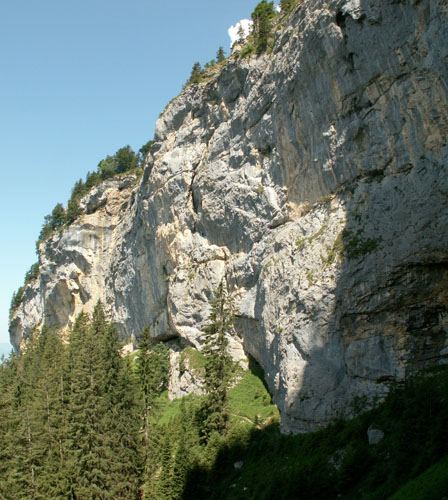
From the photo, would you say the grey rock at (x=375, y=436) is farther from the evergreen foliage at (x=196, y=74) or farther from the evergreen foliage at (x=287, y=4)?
the evergreen foliage at (x=196, y=74)

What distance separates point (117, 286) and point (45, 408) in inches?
1363

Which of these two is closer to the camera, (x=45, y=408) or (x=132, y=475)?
(x=132, y=475)

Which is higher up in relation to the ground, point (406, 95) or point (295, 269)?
point (406, 95)

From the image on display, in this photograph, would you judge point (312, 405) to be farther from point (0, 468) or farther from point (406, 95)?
point (0, 468)

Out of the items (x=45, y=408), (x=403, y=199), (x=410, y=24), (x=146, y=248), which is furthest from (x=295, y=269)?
(x=146, y=248)

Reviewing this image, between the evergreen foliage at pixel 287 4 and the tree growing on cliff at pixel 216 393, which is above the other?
the evergreen foliage at pixel 287 4

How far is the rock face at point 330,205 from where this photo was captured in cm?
2228

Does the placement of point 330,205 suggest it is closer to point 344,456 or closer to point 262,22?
point 344,456

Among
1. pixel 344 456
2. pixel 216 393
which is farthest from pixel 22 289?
pixel 344 456

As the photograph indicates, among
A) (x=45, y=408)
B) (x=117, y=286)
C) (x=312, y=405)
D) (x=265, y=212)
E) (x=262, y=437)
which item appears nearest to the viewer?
(x=312, y=405)

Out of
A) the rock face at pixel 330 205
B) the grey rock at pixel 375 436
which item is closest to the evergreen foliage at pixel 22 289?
the rock face at pixel 330 205

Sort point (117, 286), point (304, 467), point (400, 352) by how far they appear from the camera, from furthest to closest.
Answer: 1. point (117, 286)
2. point (400, 352)
3. point (304, 467)

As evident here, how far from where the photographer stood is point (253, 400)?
32594 mm

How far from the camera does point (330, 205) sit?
27953 millimetres
